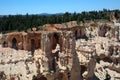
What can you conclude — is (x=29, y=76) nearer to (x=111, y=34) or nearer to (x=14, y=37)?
(x=14, y=37)

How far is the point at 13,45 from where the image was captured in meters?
30.6

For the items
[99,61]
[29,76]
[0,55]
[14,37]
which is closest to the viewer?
[29,76]

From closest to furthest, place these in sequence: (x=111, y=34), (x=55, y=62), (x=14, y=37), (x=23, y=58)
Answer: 1. (x=55, y=62)
2. (x=23, y=58)
3. (x=14, y=37)
4. (x=111, y=34)

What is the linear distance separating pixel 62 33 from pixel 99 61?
1136 cm

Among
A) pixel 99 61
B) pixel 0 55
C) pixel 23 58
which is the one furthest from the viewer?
pixel 99 61

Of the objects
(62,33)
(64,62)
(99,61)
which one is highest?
(62,33)

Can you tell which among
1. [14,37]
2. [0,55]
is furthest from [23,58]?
[14,37]

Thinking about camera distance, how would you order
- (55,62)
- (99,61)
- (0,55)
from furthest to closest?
(99,61) → (0,55) → (55,62)

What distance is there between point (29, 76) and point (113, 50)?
16.0 meters

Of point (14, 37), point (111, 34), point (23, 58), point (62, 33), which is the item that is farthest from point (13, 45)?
point (111, 34)

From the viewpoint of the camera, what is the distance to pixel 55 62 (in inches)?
731

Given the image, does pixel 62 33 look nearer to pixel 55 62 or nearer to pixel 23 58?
pixel 55 62

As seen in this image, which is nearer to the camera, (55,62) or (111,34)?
(55,62)

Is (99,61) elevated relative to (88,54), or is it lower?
lower
